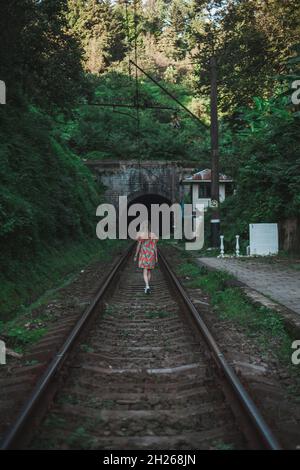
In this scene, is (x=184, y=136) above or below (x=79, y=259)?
above

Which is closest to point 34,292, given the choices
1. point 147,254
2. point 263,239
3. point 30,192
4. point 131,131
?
point 147,254

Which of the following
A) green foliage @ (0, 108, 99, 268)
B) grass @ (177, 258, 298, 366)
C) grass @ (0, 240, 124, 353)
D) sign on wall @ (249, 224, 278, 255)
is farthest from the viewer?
sign on wall @ (249, 224, 278, 255)

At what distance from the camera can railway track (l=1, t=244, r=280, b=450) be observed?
383cm

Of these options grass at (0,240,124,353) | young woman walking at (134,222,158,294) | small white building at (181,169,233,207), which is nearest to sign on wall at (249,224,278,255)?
grass at (0,240,124,353)

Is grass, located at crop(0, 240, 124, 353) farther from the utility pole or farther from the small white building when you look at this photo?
the small white building

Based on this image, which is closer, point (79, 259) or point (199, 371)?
point (199, 371)

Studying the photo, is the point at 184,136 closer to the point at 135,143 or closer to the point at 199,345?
the point at 135,143

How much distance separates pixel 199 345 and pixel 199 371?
109cm

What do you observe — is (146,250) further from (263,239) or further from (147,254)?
(263,239)

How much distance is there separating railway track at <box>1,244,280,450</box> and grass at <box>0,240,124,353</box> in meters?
0.87

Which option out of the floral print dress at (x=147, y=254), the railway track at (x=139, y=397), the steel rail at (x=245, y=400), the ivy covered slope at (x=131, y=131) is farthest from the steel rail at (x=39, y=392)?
the ivy covered slope at (x=131, y=131)

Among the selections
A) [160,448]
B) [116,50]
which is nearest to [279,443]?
[160,448]

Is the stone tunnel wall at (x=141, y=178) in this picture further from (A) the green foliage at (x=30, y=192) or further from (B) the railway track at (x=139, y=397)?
(B) the railway track at (x=139, y=397)

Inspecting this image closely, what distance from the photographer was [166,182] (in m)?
43.8
